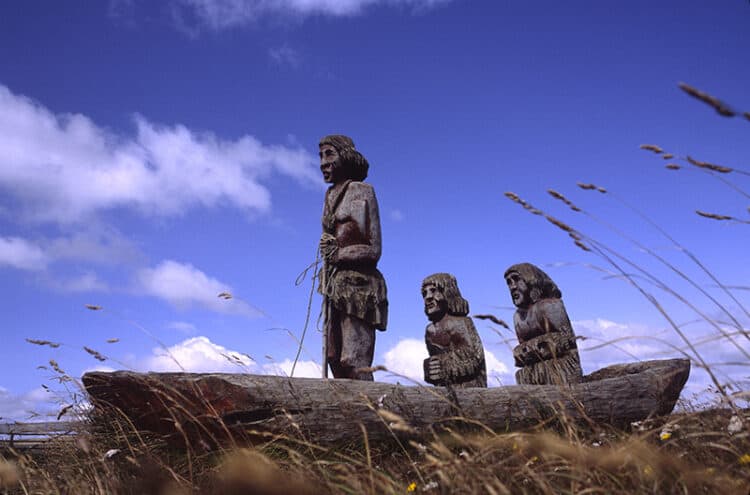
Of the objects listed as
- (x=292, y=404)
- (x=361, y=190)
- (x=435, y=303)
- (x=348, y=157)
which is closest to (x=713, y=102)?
(x=292, y=404)

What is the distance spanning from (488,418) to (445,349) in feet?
7.71

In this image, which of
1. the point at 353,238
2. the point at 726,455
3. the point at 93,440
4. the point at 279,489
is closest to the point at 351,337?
the point at 353,238

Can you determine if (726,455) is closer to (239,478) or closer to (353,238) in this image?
(239,478)

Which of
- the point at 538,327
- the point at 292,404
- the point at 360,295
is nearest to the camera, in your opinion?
the point at 292,404

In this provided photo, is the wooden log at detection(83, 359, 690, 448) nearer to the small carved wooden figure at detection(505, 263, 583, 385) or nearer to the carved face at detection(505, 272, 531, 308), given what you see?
the small carved wooden figure at detection(505, 263, 583, 385)

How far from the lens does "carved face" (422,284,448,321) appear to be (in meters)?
6.75

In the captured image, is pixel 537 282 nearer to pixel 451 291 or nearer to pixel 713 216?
pixel 451 291

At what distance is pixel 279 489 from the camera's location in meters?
1.74

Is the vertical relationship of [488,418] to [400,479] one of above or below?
above

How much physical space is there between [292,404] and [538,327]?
12.4 ft

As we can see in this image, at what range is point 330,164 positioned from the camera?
6.47 metres

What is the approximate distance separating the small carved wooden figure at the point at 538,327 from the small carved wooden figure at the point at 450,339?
562 millimetres

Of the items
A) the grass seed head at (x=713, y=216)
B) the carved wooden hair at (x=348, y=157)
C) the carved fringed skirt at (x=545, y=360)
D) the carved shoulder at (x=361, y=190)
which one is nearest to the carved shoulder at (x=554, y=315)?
the carved fringed skirt at (x=545, y=360)

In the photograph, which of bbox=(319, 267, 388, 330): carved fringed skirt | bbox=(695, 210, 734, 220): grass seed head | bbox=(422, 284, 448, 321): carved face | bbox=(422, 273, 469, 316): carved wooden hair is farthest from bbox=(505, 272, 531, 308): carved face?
bbox=(695, 210, 734, 220): grass seed head
